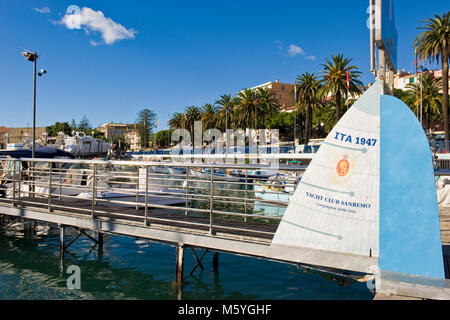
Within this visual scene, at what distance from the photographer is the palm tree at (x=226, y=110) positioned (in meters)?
62.9

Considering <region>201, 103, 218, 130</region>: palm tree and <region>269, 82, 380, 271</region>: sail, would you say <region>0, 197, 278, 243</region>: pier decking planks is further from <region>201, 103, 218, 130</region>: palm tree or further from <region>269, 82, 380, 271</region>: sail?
<region>201, 103, 218, 130</region>: palm tree

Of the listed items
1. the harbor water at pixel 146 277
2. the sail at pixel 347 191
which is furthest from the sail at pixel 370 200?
the harbor water at pixel 146 277

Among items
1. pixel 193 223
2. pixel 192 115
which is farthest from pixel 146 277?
pixel 192 115

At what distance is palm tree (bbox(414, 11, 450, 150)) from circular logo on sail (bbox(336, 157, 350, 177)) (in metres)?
35.6

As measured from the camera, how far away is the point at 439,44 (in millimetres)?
36188

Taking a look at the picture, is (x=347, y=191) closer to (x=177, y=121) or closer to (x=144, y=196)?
(x=144, y=196)

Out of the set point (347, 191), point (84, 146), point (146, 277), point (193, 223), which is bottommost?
point (146, 277)

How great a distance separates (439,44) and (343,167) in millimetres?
38796

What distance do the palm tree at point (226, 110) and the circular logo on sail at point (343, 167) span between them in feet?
184

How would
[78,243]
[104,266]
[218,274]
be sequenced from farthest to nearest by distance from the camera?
[78,243] → [104,266] → [218,274]

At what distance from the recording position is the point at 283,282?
28.7ft
